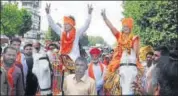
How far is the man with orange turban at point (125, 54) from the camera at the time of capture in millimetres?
9380

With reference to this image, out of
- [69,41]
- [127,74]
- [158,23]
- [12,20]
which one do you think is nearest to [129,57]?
[127,74]

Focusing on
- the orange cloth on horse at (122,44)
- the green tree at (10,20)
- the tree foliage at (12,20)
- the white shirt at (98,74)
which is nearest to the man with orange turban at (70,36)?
the white shirt at (98,74)

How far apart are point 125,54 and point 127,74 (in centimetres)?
89

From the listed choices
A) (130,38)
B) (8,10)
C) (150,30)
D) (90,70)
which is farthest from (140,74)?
(8,10)

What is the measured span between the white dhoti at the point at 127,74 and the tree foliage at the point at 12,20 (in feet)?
254


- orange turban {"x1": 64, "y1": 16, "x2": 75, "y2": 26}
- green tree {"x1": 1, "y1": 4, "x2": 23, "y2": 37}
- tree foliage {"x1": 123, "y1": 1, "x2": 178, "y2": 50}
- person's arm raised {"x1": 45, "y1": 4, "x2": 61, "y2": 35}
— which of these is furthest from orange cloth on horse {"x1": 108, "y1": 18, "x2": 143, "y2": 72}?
green tree {"x1": 1, "y1": 4, "x2": 23, "y2": 37}

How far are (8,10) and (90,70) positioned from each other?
85837 millimetres

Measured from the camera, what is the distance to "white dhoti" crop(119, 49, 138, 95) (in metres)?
9.24

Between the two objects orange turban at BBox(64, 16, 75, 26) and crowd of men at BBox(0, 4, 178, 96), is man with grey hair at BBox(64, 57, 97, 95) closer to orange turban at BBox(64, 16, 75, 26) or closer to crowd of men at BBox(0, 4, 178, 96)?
crowd of men at BBox(0, 4, 178, 96)

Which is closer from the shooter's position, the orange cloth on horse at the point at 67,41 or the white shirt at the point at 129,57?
the white shirt at the point at 129,57

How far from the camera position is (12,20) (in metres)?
97.7

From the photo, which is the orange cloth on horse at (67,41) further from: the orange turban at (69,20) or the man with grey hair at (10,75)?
the man with grey hair at (10,75)

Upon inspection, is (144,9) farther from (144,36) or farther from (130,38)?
(130,38)

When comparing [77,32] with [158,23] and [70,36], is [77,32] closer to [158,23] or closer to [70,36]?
[70,36]
